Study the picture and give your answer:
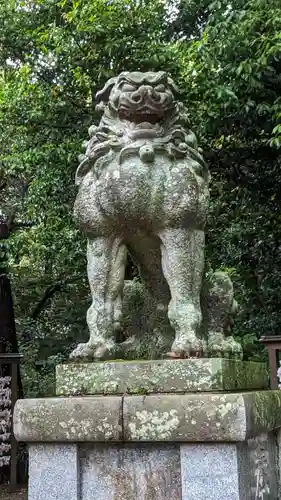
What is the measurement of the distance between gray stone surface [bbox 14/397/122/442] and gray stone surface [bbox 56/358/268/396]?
0.35ft

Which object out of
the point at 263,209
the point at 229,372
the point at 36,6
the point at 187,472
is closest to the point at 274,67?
the point at 263,209

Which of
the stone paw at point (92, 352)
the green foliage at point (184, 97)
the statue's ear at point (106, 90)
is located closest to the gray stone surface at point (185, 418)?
the stone paw at point (92, 352)

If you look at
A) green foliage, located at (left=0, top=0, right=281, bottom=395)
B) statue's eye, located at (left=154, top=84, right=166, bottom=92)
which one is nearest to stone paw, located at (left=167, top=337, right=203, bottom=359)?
statue's eye, located at (left=154, top=84, right=166, bottom=92)

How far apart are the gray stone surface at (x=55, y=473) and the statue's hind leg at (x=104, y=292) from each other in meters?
0.48

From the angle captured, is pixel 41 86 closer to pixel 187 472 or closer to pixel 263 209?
pixel 263 209

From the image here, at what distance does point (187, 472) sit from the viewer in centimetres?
275

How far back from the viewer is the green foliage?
5820mm

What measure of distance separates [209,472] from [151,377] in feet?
1.69

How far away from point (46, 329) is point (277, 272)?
15.7 feet

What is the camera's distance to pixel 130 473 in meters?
2.94

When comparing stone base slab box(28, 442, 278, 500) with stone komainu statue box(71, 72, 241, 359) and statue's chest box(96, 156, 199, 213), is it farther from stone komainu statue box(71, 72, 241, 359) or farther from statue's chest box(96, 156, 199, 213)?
statue's chest box(96, 156, 199, 213)

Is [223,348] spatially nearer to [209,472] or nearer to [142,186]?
[209,472]

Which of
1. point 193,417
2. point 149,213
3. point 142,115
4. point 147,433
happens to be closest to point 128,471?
point 147,433

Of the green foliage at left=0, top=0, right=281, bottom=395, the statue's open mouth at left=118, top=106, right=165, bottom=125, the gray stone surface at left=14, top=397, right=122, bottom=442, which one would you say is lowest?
the gray stone surface at left=14, top=397, right=122, bottom=442
